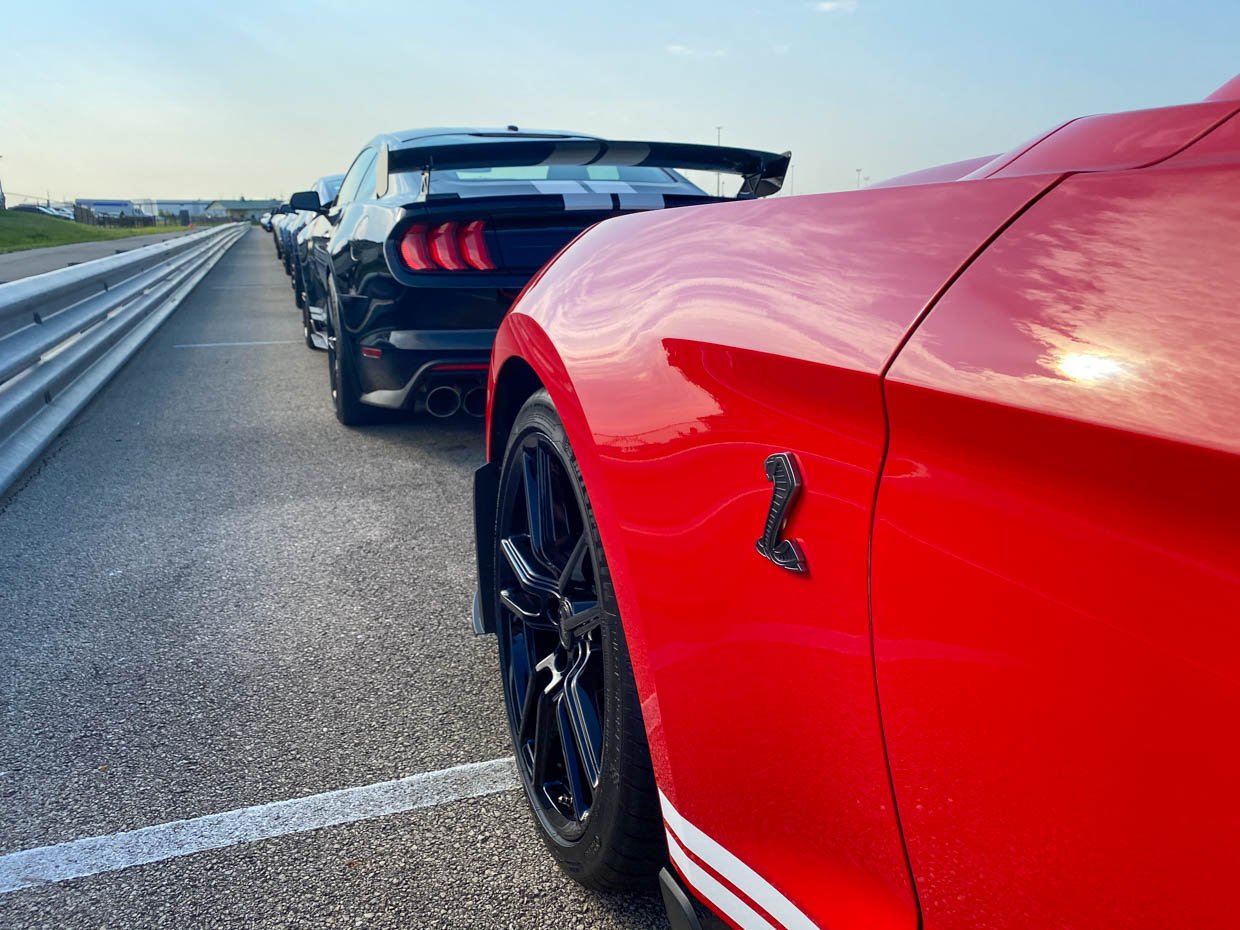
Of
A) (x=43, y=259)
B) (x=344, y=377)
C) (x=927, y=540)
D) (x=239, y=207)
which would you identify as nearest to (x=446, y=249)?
(x=344, y=377)

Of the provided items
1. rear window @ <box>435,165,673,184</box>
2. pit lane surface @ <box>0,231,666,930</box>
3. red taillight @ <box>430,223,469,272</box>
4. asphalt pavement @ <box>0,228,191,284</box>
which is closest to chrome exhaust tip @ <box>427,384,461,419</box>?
pit lane surface @ <box>0,231,666,930</box>

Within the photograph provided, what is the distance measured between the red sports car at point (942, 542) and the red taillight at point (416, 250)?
314cm

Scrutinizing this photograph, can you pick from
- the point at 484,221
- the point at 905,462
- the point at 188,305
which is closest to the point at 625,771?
the point at 905,462

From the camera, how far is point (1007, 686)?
2.77 ft

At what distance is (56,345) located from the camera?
20.5ft

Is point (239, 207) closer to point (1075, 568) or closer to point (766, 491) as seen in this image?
A: point (766, 491)

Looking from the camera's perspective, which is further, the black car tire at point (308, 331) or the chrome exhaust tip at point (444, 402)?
the black car tire at point (308, 331)

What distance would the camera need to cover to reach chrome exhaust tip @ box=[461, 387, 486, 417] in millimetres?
4852

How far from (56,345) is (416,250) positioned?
10.3ft

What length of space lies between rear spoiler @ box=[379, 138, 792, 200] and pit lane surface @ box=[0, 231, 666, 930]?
55.4 inches

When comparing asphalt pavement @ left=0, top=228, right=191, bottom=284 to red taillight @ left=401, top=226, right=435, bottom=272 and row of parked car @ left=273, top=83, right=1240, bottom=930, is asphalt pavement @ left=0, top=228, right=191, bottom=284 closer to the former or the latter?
red taillight @ left=401, top=226, right=435, bottom=272

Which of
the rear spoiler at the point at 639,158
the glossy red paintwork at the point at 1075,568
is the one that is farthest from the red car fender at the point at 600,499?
the rear spoiler at the point at 639,158

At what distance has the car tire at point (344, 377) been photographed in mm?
5320

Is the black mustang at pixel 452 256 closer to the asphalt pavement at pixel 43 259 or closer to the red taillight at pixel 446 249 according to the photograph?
the red taillight at pixel 446 249
